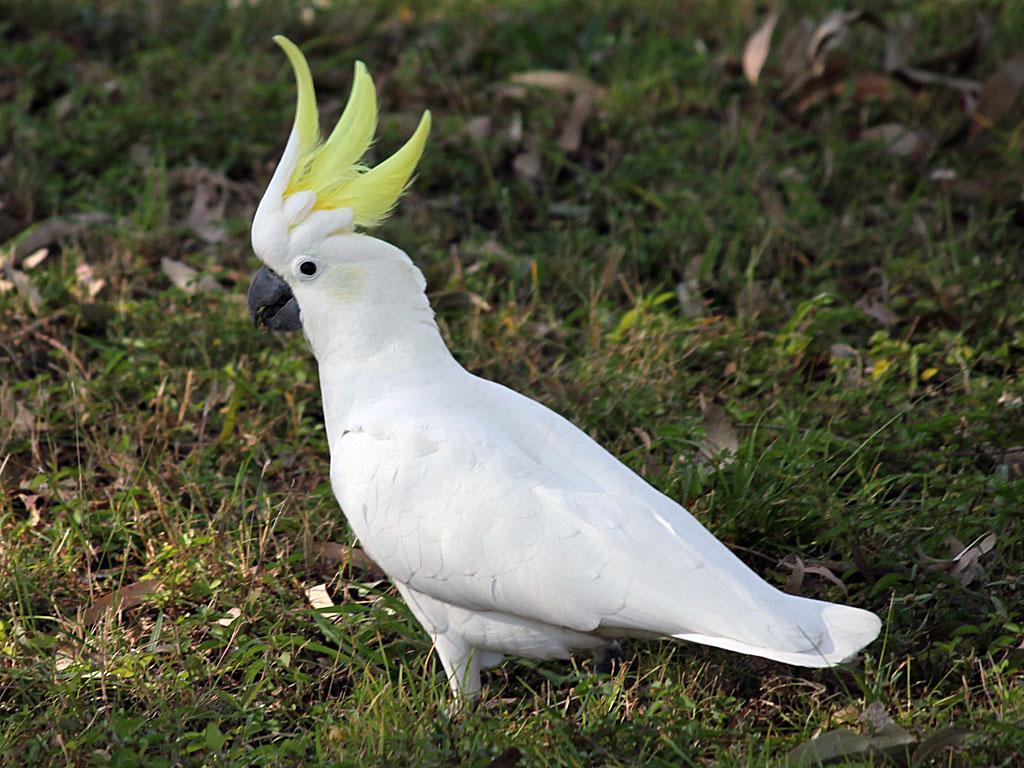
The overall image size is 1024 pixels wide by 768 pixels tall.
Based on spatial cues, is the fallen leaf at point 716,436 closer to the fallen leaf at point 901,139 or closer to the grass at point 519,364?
the grass at point 519,364

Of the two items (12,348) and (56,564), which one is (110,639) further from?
(12,348)

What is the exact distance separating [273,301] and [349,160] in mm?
359

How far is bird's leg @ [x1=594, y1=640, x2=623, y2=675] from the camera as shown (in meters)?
2.67

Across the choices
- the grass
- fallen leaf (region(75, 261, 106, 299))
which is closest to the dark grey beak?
the grass

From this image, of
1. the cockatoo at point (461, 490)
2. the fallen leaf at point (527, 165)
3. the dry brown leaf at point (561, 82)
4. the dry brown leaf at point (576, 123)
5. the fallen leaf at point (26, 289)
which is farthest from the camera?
the dry brown leaf at point (561, 82)

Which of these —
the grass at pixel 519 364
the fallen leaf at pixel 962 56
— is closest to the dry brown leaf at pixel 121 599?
the grass at pixel 519 364

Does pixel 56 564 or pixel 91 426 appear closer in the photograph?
pixel 56 564

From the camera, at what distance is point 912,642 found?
8.67 feet

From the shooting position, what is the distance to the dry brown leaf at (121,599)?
282 centimetres

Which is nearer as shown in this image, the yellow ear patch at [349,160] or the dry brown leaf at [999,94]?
the yellow ear patch at [349,160]

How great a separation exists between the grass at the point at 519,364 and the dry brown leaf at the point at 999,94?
7cm

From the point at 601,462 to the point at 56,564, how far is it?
132 cm

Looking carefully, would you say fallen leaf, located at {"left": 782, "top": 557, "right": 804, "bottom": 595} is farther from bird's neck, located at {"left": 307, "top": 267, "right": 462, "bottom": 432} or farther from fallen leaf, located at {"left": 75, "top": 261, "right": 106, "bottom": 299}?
fallen leaf, located at {"left": 75, "top": 261, "right": 106, "bottom": 299}

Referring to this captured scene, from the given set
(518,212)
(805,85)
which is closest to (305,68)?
(518,212)
